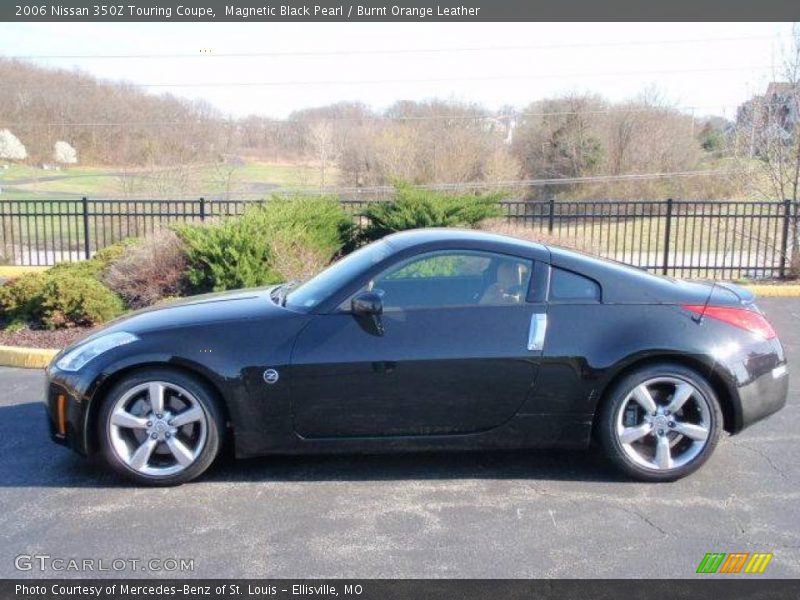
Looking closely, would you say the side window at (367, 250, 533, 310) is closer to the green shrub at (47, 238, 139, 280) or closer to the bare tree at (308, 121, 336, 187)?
the green shrub at (47, 238, 139, 280)

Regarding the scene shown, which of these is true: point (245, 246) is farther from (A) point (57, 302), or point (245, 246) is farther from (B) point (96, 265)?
(B) point (96, 265)

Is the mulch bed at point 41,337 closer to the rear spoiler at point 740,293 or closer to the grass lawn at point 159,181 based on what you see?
the rear spoiler at point 740,293

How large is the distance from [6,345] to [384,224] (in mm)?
4801

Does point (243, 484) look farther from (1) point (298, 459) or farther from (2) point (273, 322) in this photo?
(2) point (273, 322)

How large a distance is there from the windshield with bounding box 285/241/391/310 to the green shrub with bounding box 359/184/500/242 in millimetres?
5082

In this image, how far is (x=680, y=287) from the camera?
4828mm

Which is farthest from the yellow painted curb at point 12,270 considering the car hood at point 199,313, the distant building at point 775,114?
the distant building at point 775,114

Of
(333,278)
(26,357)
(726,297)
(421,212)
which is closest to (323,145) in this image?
(421,212)

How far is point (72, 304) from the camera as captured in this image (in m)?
8.10

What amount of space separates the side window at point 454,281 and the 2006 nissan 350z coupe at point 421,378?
13 mm

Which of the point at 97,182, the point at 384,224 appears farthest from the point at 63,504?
the point at 97,182

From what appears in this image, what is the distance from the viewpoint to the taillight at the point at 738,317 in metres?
4.62

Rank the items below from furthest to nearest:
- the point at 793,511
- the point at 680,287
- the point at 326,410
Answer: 1. the point at 680,287
2. the point at 326,410
3. the point at 793,511

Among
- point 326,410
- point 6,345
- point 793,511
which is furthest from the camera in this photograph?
point 6,345
